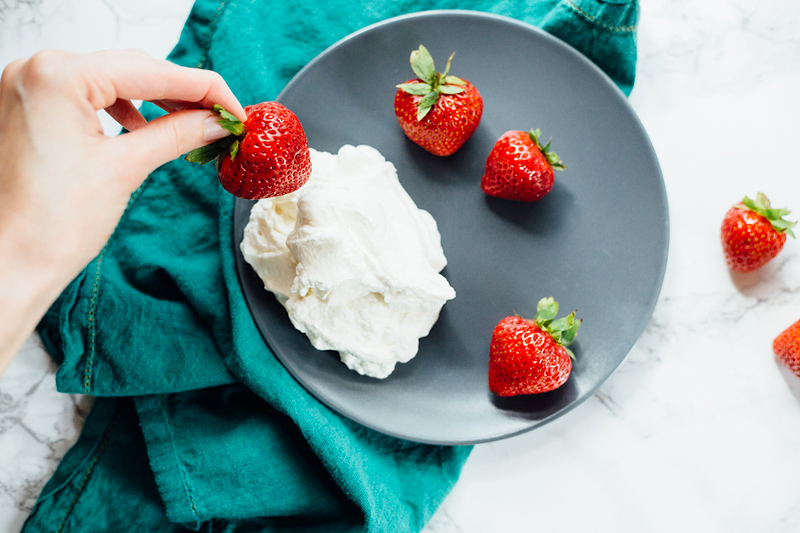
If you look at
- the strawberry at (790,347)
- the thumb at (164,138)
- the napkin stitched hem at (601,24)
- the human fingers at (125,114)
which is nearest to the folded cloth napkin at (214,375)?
the napkin stitched hem at (601,24)

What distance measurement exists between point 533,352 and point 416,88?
58 centimetres

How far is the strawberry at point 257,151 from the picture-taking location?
36.4 inches

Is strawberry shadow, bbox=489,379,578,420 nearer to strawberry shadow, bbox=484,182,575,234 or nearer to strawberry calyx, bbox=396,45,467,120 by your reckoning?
strawberry shadow, bbox=484,182,575,234

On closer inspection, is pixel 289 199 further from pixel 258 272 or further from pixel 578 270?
pixel 578 270

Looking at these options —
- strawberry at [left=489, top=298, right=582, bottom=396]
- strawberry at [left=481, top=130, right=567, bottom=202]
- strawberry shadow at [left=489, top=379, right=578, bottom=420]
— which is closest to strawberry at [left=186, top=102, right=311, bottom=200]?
strawberry at [left=481, top=130, right=567, bottom=202]

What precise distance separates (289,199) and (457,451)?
2.27 feet

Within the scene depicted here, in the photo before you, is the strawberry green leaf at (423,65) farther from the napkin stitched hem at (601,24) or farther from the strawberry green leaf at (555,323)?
the strawberry green leaf at (555,323)

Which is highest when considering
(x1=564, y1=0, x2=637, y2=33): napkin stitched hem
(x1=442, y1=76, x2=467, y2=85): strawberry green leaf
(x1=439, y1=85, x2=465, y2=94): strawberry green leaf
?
(x1=564, y1=0, x2=637, y2=33): napkin stitched hem

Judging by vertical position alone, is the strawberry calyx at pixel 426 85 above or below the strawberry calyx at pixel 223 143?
above

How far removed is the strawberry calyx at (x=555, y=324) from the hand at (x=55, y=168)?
78 cm

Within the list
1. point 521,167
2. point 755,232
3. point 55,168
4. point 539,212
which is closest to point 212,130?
point 55,168

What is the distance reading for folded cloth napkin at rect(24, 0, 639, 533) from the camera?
1.19 metres

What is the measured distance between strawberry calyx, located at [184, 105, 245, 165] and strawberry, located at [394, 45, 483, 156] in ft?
1.19

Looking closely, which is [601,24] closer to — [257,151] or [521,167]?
[521,167]
